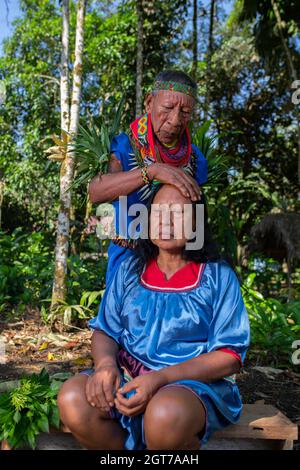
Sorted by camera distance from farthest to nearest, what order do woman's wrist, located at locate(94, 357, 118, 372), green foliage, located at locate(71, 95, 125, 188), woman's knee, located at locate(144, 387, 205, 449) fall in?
green foliage, located at locate(71, 95, 125, 188) → woman's wrist, located at locate(94, 357, 118, 372) → woman's knee, located at locate(144, 387, 205, 449)

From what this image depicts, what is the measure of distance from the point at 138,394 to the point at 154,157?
1.10 meters

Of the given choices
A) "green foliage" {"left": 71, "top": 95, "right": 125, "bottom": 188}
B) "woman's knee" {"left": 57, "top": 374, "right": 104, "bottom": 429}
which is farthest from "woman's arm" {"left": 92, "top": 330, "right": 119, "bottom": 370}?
"green foliage" {"left": 71, "top": 95, "right": 125, "bottom": 188}

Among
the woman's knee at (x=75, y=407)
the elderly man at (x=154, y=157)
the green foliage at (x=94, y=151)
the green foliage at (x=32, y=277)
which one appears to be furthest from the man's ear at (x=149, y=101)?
the green foliage at (x=32, y=277)

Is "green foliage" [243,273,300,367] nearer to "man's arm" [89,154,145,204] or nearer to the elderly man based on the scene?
the elderly man

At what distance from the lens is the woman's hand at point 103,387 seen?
178 cm

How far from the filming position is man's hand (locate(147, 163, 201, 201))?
2.00 meters

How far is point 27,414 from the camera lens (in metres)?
1.98

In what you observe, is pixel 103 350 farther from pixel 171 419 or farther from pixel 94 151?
pixel 94 151

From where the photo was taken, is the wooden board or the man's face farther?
the man's face

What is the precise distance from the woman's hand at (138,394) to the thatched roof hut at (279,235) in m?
6.04

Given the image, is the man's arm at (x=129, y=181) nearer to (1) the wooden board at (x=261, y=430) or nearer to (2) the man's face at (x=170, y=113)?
(2) the man's face at (x=170, y=113)

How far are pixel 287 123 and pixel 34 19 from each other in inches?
256
